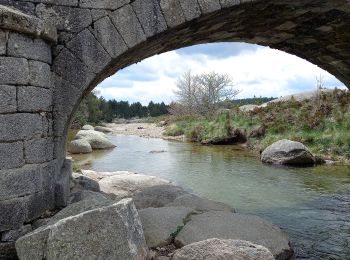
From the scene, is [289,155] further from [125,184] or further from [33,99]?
[33,99]

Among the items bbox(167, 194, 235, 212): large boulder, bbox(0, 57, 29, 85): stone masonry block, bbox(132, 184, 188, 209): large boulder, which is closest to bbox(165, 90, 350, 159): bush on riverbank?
bbox(132, 184, 188, 209): large boulder

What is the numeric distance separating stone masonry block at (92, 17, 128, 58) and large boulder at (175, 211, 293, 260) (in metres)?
2.19

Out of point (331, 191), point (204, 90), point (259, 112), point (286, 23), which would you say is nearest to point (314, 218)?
point (331, 191)

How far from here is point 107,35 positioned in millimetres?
4723

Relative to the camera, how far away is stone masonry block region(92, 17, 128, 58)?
4.71m

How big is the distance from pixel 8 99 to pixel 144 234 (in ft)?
6.34

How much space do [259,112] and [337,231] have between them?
44.2 feet

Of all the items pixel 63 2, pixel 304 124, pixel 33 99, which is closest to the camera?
pixel 33 99

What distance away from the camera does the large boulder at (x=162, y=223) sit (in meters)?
4.27

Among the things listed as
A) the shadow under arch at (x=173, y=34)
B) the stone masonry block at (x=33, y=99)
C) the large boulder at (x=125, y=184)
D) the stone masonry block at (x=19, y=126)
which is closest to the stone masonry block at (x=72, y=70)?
the shadow under arch at (x=173, y=34)

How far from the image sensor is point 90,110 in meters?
43.6

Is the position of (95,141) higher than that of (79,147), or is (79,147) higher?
(95,141)

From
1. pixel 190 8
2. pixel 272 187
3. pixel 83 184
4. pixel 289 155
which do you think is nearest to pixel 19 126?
pixel 190 8

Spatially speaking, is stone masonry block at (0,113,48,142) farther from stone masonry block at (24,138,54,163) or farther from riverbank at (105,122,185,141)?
riverbank at (105,122,185,141)
